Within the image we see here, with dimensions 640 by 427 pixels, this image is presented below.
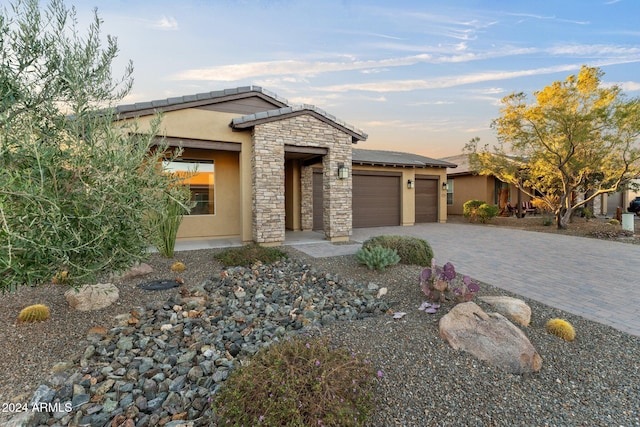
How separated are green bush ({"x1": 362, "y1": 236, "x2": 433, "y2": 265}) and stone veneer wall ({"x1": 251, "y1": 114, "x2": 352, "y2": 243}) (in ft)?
8.97

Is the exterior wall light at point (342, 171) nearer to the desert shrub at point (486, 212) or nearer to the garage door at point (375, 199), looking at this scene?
the garage door at point (375, 199)

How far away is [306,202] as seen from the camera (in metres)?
11.1

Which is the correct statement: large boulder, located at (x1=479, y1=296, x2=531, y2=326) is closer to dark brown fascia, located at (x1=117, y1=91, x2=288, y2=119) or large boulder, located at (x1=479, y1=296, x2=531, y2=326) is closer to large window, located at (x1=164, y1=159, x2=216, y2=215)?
dark brown fascia, located at (x1=117, y1=91, x2=288, y2=119)

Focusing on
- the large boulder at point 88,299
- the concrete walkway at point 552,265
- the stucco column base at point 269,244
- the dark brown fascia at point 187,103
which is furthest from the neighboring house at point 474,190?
the large boulder at point 88,299

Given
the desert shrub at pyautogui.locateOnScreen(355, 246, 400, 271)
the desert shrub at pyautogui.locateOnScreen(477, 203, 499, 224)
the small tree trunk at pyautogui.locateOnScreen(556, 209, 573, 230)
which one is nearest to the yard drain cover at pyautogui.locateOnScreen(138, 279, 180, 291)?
the desert shrub at pyautogui.locateOnScreen(355, 246, 400, 271)

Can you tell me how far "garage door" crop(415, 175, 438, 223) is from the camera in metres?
14.8

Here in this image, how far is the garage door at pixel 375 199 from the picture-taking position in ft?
42.7

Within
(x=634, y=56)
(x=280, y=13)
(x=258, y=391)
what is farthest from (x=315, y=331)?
(x=634, y=56)

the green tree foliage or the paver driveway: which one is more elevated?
the green tree foliage

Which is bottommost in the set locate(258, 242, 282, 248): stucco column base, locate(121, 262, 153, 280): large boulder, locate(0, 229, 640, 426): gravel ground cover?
locate(0, 229, 640, 426): gravel ground cover

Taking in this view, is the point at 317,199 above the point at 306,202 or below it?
above

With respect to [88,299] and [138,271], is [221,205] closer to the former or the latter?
[138,271]

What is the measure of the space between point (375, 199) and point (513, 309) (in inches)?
401

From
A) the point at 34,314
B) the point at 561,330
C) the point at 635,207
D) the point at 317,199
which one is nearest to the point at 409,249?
the point at 561,330
